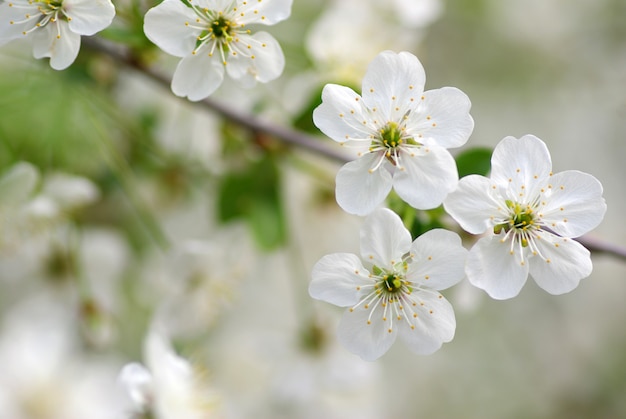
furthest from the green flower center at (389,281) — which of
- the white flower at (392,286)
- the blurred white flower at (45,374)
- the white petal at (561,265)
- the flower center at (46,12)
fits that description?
the blurred white flower at (45,374)

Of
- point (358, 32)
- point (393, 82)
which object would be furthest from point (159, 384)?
point (358, 32)

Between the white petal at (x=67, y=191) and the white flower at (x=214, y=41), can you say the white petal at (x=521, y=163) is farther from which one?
the white petal at (x=67, y=191)

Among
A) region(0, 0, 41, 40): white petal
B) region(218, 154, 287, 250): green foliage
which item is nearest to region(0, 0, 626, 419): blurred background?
region(218, 154, 287, 250): green foliage

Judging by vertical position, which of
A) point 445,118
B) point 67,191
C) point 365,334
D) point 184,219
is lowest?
point 365,334

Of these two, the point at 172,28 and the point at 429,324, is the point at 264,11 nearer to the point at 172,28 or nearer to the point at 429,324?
the point at 172,28

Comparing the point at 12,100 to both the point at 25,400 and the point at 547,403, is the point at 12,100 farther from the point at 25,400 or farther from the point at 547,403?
the point at 547,403

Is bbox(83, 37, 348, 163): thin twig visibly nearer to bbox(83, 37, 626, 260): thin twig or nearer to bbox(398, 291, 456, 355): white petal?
bbox(83, 37, 626, 260): thin twig
